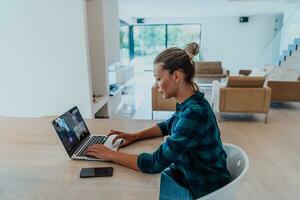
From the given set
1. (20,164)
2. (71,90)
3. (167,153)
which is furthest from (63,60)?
(167,153)

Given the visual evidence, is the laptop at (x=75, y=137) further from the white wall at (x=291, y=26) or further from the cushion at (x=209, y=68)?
the white wall at (x=291, y=26)

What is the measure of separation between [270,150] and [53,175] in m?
2.70

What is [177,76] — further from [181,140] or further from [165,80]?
[181,140]

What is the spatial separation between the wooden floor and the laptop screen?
1.47m

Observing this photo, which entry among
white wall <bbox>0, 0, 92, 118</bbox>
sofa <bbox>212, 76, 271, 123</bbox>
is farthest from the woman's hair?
sofa <bbox>212, 76, 271, 123</bbox>

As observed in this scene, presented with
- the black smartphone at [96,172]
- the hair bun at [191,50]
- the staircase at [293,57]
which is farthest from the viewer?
the staircase at [293,57]

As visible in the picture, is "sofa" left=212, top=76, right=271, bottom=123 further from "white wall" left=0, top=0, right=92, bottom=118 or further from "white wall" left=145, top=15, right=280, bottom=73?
"white wall" left=145, top=15, right=280, bottom=73

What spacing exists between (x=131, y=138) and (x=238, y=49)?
9626 mm

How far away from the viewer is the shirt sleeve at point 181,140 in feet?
3.01

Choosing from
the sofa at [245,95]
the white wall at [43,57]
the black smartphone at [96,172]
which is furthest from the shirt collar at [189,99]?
the sofa at [245,95]

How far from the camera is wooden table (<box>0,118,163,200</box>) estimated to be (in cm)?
85

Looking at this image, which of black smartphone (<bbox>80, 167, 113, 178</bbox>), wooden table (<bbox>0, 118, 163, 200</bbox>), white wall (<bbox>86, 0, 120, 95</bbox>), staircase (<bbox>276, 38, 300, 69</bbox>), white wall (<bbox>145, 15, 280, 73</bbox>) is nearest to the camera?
wooden table (<bbox>0, 118, 163, 200</bbox>)

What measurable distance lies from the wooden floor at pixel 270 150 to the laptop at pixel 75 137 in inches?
53.8

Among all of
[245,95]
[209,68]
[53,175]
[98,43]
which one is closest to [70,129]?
[53,175]
